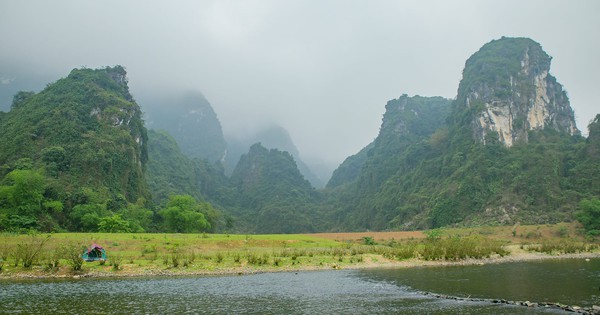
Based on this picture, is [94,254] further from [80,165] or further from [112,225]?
[80,165]

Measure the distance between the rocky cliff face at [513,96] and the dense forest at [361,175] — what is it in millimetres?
441

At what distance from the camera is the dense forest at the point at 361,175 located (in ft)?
226

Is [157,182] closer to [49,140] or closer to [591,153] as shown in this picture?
[49,140]

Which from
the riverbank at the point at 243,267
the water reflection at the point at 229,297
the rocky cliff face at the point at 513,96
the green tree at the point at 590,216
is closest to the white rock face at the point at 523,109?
the rocky cliff face at the point at 513,96

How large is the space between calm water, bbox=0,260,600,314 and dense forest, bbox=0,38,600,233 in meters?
36.7

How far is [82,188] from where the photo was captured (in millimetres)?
69375

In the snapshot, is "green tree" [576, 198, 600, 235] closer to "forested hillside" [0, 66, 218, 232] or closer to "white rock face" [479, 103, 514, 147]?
"white rock face" [479, 103, 514, 147]

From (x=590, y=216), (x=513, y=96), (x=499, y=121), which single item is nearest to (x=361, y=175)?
(x=499, y=121)

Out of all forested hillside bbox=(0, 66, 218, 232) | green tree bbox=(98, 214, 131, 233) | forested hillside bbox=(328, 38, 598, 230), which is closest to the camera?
green tree bbox=(98, 214, 131, 233)

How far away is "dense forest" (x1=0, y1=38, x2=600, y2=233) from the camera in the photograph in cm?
6888

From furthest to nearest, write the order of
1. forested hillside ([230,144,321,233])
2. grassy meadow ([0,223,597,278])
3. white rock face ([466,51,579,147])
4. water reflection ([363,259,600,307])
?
forested hillside ([230,144,321,233]) → white rock face ([466,51,579,147]) → grassy meadow ([0,223,597,278]) → water reflection ([363,259,600,307])

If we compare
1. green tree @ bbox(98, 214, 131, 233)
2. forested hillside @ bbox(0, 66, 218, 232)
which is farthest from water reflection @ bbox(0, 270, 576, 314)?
forested hillside @ bbox(0, 66, 218, 232)

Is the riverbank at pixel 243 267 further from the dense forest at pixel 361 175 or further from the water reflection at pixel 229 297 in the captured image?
the dense forest at pixel 361 175

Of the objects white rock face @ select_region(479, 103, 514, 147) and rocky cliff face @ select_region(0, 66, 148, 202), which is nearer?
rocky cliff face @ select_region(0, 66, 148, 202)
